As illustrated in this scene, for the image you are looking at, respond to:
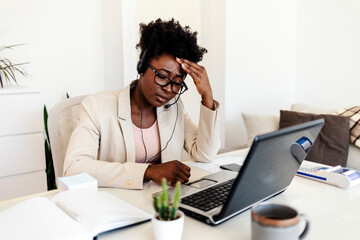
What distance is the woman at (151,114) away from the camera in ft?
4.91

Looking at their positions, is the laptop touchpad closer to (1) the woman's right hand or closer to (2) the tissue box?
(1) the woman's right hand

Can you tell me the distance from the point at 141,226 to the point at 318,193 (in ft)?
2.07

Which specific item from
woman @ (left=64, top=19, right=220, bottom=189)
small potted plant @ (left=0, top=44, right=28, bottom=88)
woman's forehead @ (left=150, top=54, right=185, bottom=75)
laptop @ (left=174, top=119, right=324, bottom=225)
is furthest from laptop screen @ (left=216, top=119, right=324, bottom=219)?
small potted plant @ (left=0, top=44, right=28, bottom=88)

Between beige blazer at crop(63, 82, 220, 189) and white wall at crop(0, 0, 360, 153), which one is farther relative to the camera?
white wall at crop(0, 0, 360, 153)

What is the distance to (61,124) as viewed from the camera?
1.67m

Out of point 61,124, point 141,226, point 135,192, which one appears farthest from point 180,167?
point 61,124

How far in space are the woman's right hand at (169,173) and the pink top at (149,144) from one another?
0.35m

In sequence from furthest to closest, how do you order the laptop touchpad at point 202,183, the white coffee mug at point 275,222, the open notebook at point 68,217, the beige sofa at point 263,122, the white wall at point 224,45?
the white wall at point 224,45
the beige sofa at point 263,122
the laptop touchpad at point 202,183
the open notebook at point 68,217
the white coffee mug at point 275,222

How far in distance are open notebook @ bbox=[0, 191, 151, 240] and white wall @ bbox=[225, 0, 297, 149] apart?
2131mm

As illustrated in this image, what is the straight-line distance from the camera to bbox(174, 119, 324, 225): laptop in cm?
78

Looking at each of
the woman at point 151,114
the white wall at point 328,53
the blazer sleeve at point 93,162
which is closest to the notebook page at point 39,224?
the blazer sleeve at point 93,162

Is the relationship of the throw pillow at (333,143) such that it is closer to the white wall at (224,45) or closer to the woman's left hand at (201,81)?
the white wall at (224,45)

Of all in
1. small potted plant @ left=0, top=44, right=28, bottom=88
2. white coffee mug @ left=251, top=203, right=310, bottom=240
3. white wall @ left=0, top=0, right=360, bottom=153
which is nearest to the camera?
white coffee mug @ left=251, top=203, right=310, bottom=240

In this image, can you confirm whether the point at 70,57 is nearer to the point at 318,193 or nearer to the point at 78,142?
the point at 78,142
